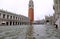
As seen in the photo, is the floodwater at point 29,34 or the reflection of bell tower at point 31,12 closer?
the floodwater at point 29,34

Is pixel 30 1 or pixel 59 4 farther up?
pixel 30 1

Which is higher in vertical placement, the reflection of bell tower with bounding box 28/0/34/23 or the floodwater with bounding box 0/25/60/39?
the reflection of bell tower with bounding box 28/0/34/23

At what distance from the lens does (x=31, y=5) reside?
135 meters

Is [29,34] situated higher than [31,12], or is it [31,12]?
[31,12]

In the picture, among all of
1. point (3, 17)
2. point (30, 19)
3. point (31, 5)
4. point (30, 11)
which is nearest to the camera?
point (3, 17)

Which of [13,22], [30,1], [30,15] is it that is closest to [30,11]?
[30,15]

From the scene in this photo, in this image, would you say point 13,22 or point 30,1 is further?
point 30,1

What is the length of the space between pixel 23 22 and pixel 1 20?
38.4m

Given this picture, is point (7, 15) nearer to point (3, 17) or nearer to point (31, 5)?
point (3, 17)

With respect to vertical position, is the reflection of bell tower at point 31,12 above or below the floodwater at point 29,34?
above

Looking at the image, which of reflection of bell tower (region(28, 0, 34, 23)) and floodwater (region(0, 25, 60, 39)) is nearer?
floodwater (region(0, 25, 60, 39))

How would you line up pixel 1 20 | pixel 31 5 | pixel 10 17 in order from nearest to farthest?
pixel 1 20 < pixel 10 17 < pixel 31 5

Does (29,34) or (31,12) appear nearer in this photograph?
(29,34)

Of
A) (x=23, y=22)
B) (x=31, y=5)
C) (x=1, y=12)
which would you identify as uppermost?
(x=31, y=5)
